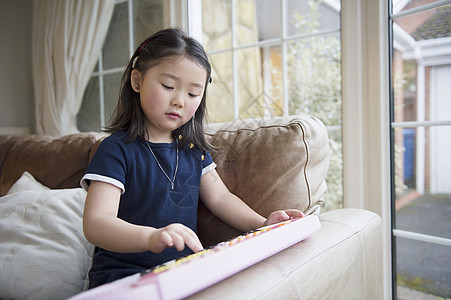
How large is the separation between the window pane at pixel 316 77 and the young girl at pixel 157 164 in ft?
3.50

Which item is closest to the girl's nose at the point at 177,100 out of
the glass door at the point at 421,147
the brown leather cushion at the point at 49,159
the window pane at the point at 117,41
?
the brown leather cushion at the point at 49,159

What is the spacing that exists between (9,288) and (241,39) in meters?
1.66

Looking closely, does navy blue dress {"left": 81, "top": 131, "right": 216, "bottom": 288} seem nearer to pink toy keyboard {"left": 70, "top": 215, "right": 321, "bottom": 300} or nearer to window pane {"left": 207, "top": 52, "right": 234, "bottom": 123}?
pink toy keyboard {"left": 70, "top": 215, "right": 321, "bottom": 300}

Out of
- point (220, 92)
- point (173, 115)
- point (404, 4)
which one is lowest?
point (173, 115)

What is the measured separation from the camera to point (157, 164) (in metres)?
1.01

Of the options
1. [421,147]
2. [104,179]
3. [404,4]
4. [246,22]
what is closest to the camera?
[104,179]

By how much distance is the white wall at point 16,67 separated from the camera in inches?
119

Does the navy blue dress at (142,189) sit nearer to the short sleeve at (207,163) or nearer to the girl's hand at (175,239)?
the short sleeve at (207,163)

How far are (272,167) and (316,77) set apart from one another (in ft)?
3.75

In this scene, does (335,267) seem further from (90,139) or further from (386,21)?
(90,139)

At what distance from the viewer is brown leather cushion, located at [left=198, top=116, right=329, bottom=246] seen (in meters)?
1.01

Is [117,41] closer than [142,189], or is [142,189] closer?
[142,189]

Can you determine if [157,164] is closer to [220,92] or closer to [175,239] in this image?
[175,239]

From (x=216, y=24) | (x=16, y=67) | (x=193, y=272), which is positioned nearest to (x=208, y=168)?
(x=193, y=272)
